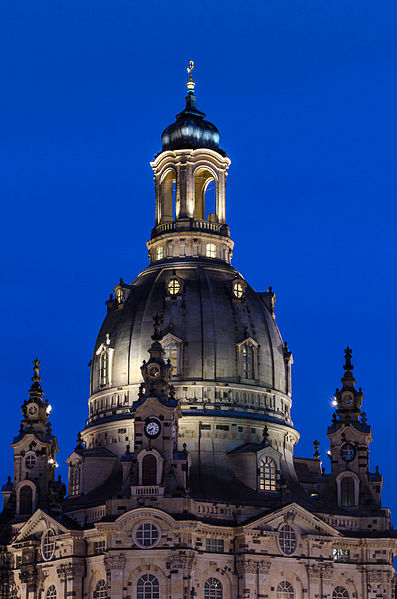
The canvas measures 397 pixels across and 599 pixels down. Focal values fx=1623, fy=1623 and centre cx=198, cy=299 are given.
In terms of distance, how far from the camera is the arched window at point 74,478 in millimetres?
141625

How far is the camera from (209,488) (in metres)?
135

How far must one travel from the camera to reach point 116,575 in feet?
423

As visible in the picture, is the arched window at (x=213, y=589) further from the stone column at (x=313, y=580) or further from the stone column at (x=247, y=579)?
the stone column at (x=313, y=580)

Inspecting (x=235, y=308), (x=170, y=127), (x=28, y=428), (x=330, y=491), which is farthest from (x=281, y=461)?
(x=170, y=127)

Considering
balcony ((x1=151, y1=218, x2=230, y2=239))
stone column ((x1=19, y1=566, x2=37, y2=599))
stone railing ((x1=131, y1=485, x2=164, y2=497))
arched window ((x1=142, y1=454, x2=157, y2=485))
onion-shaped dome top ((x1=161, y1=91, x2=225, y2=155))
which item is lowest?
stone column ((x1=19, y1=566, x2=37, y2=599))

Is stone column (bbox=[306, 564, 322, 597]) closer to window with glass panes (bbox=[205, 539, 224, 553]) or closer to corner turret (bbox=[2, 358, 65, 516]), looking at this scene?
window with glass panes (bbox=[205, 539, 224, 553])

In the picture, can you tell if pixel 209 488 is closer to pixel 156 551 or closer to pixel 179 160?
pixel 156 551

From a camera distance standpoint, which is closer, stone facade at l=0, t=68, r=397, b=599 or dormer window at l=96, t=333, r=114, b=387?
stone facade at l=0, t=68, r=397, b=599

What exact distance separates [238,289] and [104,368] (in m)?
14.0

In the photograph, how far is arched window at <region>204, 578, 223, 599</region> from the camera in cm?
13125

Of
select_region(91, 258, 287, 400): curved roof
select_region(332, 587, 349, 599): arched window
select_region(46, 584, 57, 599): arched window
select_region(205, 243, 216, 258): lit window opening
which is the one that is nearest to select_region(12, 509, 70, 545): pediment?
select_region(46, 584, 57, 599): arched window

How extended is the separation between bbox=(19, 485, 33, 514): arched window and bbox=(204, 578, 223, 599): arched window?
2080 centimetres

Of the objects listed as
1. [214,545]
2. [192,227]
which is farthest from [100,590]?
[192,227]

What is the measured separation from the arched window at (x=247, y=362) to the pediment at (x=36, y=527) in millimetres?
21336
